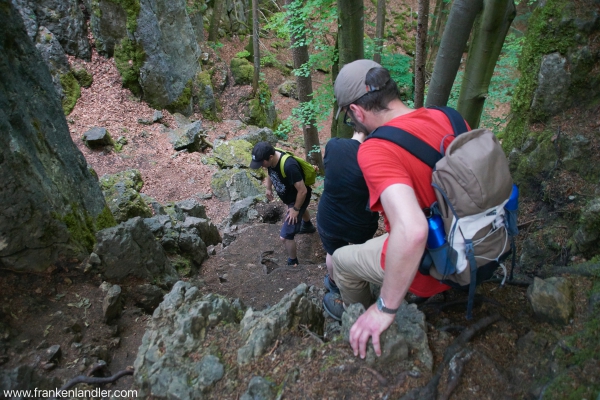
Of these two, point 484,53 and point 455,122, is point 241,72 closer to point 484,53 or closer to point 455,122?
point 484,53

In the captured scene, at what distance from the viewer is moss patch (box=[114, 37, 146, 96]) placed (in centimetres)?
1454

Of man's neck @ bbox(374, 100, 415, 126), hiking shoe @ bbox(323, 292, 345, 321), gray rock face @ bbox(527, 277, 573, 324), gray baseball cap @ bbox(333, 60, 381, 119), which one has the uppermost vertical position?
gray baseball cap @ bbox(333, 60, 381, 119)

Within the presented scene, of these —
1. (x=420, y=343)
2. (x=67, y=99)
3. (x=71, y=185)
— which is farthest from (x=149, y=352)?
(x=67, y=99)

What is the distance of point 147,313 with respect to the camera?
4340mm

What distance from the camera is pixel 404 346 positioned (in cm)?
230

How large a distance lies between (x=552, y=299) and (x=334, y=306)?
1.64m

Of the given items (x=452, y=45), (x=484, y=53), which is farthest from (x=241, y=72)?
(x=452, y=45)

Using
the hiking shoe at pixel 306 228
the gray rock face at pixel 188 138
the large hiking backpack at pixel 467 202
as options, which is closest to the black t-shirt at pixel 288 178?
the hiking shoe at pixel 306 228

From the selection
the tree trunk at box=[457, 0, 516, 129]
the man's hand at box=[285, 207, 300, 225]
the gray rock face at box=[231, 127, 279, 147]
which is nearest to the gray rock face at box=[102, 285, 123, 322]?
the man's hand at box=[285, 207, 300, 225]

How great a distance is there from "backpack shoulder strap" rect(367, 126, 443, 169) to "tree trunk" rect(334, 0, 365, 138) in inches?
206

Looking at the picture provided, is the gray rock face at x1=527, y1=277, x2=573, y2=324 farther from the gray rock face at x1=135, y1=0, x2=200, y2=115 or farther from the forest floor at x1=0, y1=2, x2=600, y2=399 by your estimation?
the gray rock face at x1=135, y1=0, x2=200, y2=115

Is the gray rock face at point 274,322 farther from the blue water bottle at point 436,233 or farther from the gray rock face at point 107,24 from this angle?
the gray rock face at point 107,24

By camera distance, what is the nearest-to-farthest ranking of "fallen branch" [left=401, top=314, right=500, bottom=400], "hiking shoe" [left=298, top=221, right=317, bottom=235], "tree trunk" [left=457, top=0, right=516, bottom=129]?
"fallen branch" [left=401, top=314, right=500, bottom=400] < "tree trunk" [left=457, top=0, right=516, bottom=129] < "hiking shoe" [left=298, top=221, right=317, bottom=235]

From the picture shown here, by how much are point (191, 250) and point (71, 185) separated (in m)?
2.60
